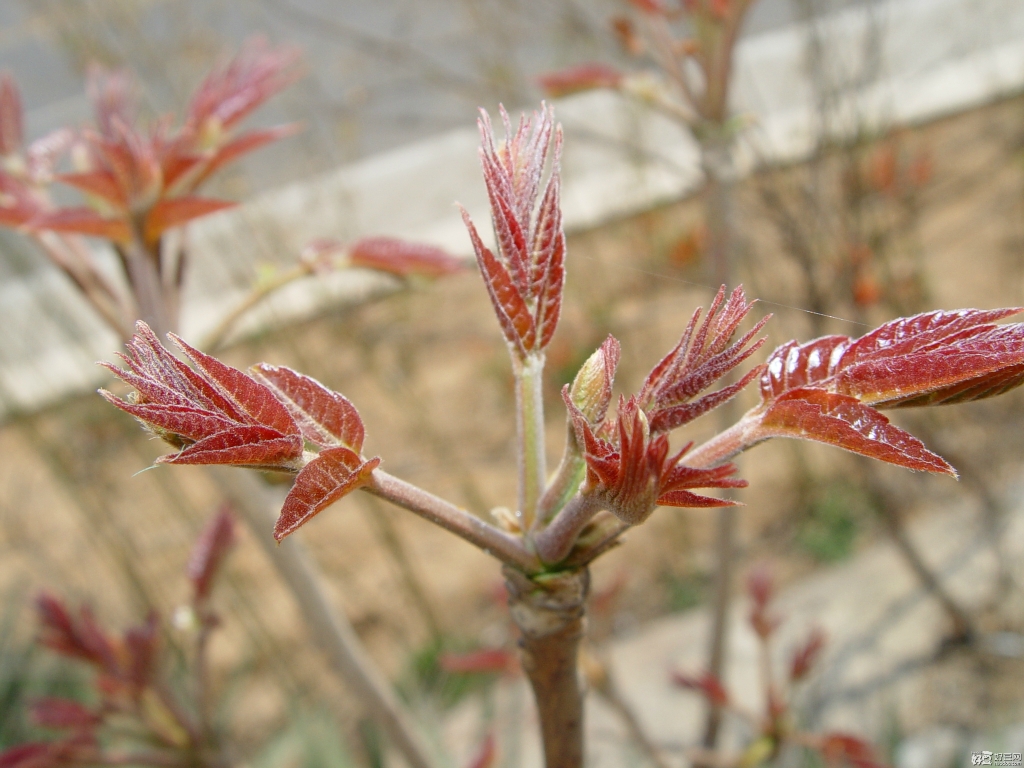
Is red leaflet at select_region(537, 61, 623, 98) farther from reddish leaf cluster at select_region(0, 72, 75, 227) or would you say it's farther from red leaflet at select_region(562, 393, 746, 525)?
red leaflet at select_region(562, 393, 746, 525)

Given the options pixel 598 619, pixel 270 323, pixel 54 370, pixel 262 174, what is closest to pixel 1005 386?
pixel 598 619

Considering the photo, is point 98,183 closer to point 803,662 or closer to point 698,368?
point 698,368

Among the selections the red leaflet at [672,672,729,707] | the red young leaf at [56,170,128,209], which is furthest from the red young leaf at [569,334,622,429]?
the red leaflet at [672,672,729,707]

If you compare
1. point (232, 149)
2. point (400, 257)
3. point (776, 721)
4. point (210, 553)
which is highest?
point (232, 149)

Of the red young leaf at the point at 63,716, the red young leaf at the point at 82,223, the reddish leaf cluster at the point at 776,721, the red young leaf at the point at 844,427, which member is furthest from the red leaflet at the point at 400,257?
the reddish leaf cluster at the point at 776,721

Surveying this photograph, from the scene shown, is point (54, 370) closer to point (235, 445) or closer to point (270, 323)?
point (270, 323)

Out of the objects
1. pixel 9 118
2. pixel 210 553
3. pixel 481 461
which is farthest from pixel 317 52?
pixel 210 553
